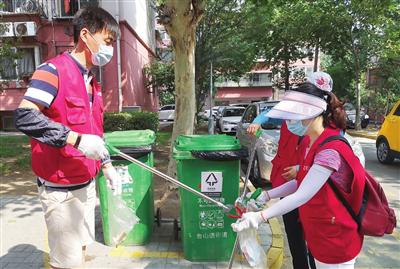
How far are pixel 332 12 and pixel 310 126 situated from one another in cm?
1626

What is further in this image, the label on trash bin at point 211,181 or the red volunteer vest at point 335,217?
the label on trash bin at point 211,181

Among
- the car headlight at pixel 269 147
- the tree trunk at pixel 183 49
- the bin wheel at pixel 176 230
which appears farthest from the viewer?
the car headlight at pixel 269 147

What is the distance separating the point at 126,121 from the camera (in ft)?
37.6

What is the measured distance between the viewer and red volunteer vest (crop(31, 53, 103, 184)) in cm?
233

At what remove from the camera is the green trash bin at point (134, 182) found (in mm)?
3969

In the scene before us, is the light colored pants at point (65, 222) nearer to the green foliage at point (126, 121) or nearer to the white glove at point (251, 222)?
→ the white glove at point (251, 222)

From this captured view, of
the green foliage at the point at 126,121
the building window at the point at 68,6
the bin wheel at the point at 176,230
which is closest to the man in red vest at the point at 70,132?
the bin wheel at the point at 176,230

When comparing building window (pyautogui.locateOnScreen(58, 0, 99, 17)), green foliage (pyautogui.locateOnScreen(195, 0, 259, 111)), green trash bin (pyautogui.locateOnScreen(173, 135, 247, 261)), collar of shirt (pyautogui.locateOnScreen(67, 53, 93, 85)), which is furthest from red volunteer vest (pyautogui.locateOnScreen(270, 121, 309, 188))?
green foliage (pyautogui.locateOnScreen(195, 0, 259, 111))

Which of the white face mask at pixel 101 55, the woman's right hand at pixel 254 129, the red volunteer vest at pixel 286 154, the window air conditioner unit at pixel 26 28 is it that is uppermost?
the window air conditioner unit at pixel 26 28

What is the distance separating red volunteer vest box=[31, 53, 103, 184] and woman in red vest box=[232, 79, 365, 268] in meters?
1.08

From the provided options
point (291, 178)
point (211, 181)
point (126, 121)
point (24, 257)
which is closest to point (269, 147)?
point (211, 181)

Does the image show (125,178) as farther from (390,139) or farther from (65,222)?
(390,139)

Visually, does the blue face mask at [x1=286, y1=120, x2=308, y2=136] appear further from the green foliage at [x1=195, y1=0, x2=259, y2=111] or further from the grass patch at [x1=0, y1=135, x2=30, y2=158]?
the green foliage at [x1=195, y1=0, x2=259, y2=111]

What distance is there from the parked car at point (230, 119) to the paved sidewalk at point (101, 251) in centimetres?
1379
